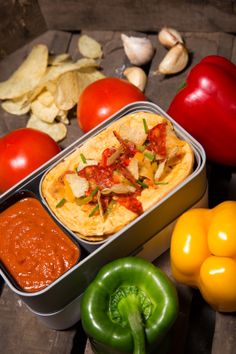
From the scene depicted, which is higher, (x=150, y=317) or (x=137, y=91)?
(x=137, y=91)

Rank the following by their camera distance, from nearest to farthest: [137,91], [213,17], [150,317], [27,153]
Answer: [150,317] → [27,153] → [137,91] → [213,17]

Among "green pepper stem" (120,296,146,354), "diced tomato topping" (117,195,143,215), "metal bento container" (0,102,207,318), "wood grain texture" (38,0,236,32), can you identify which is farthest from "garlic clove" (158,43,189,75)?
"green pepper stem" (120,296,146,354)

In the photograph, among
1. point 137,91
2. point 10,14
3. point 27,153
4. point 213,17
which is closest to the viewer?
point 27,153

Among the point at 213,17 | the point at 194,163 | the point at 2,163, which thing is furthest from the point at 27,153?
the point at 213,17

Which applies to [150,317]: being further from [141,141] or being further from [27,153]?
[27,153]

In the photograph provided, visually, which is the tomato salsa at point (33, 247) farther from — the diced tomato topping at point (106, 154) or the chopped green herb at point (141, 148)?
the chopped green herb at point (141, 148)

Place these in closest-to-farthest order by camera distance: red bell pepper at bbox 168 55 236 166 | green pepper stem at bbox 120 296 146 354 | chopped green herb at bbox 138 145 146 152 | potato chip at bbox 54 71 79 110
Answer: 1. green pepper stem at bbox 120 296 146 354
2. chopped green herb at bbox 138 145 146 152
3. red bell pepper at bbox 168 55 236 166
4. potato chip at bbox 54 71 79 110

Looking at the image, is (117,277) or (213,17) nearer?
(117,277)

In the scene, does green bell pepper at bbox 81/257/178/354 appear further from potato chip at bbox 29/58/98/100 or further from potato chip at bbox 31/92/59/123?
potato chip at bbox 29/58/98/100
